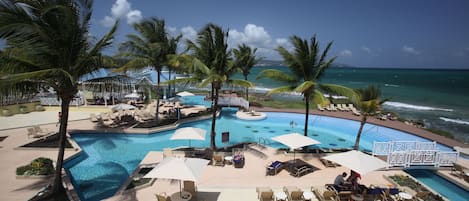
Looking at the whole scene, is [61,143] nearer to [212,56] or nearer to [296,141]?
[212,56]

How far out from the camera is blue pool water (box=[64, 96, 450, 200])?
10391mm

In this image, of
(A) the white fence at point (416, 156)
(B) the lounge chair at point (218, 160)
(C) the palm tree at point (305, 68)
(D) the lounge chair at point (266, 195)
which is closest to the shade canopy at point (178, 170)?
(D) the lounge chair at point (266, 195)

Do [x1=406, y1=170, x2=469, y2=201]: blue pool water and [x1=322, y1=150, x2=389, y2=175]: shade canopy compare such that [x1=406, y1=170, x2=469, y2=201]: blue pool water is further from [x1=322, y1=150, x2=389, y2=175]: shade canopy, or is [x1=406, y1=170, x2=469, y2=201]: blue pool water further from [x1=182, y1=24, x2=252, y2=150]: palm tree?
[x1=182, y1=24, x2=252, y2=150]: palm tree

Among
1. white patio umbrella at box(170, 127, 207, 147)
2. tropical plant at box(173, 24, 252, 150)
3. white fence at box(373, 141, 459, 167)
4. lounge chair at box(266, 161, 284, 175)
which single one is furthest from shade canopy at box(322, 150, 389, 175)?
white patio umbrella at box(170, 127, 207, 147)

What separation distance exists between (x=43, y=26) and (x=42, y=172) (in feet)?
19.9

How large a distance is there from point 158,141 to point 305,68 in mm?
10121

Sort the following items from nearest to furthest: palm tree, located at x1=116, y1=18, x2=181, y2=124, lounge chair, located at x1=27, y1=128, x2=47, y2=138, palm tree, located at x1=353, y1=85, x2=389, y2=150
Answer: palm tree, located at x1=353, y1=85, x2=389, y2=150, lounge chair, located at x1=27, y1=128, x2=47, y2=138, palm tree, located at x1=116, y1=18, x2=181, y2=124

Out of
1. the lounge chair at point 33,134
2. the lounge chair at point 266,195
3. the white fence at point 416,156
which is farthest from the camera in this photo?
the lounge chair at point 33,134

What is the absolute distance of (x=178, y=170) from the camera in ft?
24.5

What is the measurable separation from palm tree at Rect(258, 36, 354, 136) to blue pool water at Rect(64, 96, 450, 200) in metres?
4.77

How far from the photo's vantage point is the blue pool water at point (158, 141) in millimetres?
10391

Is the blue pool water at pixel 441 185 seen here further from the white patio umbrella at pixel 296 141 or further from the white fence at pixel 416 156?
the white patio umbrella at pixel 296 141

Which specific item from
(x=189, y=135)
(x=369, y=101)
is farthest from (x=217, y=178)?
(x=369, y=101)

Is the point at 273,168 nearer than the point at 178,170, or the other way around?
the point at 178,170
